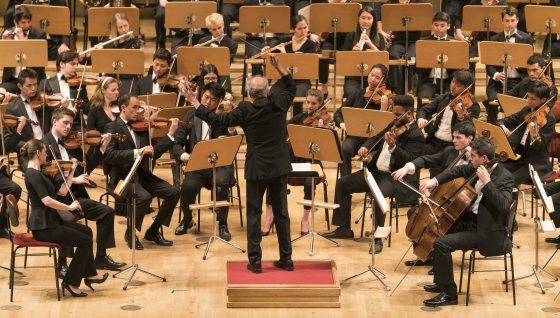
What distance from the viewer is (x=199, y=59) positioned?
10109mm

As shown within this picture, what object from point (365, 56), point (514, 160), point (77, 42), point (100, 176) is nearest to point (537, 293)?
point (514, 160)

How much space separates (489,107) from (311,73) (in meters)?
1.72

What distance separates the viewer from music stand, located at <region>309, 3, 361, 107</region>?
10609 millimetres

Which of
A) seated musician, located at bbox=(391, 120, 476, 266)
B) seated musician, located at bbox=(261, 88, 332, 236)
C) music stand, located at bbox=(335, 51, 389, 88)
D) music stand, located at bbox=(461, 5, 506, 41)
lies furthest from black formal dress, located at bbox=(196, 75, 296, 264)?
music stand, located at bbox=(461, 5, 506, 41)

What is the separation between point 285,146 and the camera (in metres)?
7.65

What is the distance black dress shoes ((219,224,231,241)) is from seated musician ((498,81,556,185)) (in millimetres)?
2155

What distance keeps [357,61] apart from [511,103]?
4.73 ft

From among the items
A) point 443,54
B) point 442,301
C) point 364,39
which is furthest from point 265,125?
point 364,39

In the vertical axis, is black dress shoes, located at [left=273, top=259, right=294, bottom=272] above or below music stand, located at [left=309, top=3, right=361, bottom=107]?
below

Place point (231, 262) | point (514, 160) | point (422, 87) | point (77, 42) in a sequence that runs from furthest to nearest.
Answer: point (77, 42), point (422, 87), point (514, 160), point (231, 262)

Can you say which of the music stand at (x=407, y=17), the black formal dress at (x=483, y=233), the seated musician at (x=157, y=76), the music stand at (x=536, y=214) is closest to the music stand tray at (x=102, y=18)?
the seated musician at (x=157, y=76)

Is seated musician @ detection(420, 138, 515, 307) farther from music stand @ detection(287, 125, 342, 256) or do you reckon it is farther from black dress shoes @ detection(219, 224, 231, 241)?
black dress shoes @ detection(219, 224, 231, 241)

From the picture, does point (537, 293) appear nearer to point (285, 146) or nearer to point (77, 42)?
point (285, 146)

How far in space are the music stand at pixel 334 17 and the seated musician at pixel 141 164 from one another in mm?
2476
